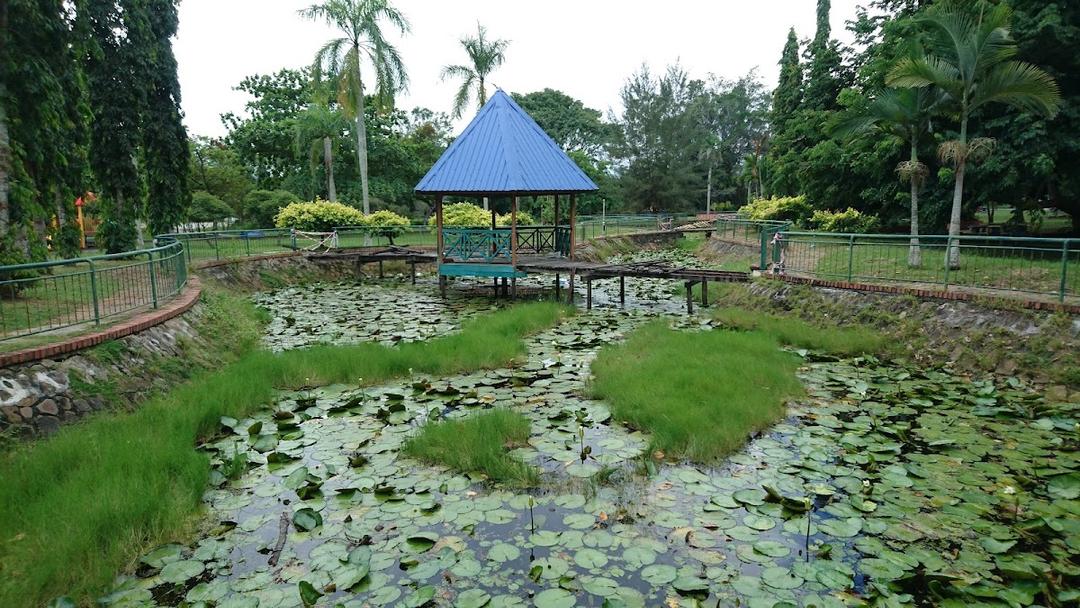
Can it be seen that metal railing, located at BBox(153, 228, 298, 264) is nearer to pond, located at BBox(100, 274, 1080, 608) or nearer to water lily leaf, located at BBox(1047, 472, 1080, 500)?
pond, located at BBox(100, 274, 1080, 608)

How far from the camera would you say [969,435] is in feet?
19.0

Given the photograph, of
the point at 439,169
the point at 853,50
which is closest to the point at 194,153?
the point at 439,169

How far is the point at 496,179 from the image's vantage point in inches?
556

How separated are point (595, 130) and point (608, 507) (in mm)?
45810

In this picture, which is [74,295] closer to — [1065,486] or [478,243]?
[478,243]

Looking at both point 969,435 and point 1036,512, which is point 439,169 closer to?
point 969,435

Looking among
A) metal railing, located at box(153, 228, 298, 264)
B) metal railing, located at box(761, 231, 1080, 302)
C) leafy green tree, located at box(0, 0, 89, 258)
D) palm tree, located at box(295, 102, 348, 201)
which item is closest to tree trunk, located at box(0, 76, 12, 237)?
leafy green tree, located at box(0, 0, 89, 258)

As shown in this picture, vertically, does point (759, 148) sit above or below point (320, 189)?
above

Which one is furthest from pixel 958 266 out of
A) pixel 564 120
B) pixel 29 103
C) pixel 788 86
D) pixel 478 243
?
pixel 564 120

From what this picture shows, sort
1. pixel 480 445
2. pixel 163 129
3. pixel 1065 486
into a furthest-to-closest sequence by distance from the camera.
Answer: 1. pixel 163 129
2. pixel 480 445
3. pixel 1065 486

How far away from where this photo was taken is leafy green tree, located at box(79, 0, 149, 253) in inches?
565

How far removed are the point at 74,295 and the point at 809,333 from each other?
10331mm

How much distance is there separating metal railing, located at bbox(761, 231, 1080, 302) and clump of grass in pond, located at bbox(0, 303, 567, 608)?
9119 millimetres

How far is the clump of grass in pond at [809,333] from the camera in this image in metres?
9.01
